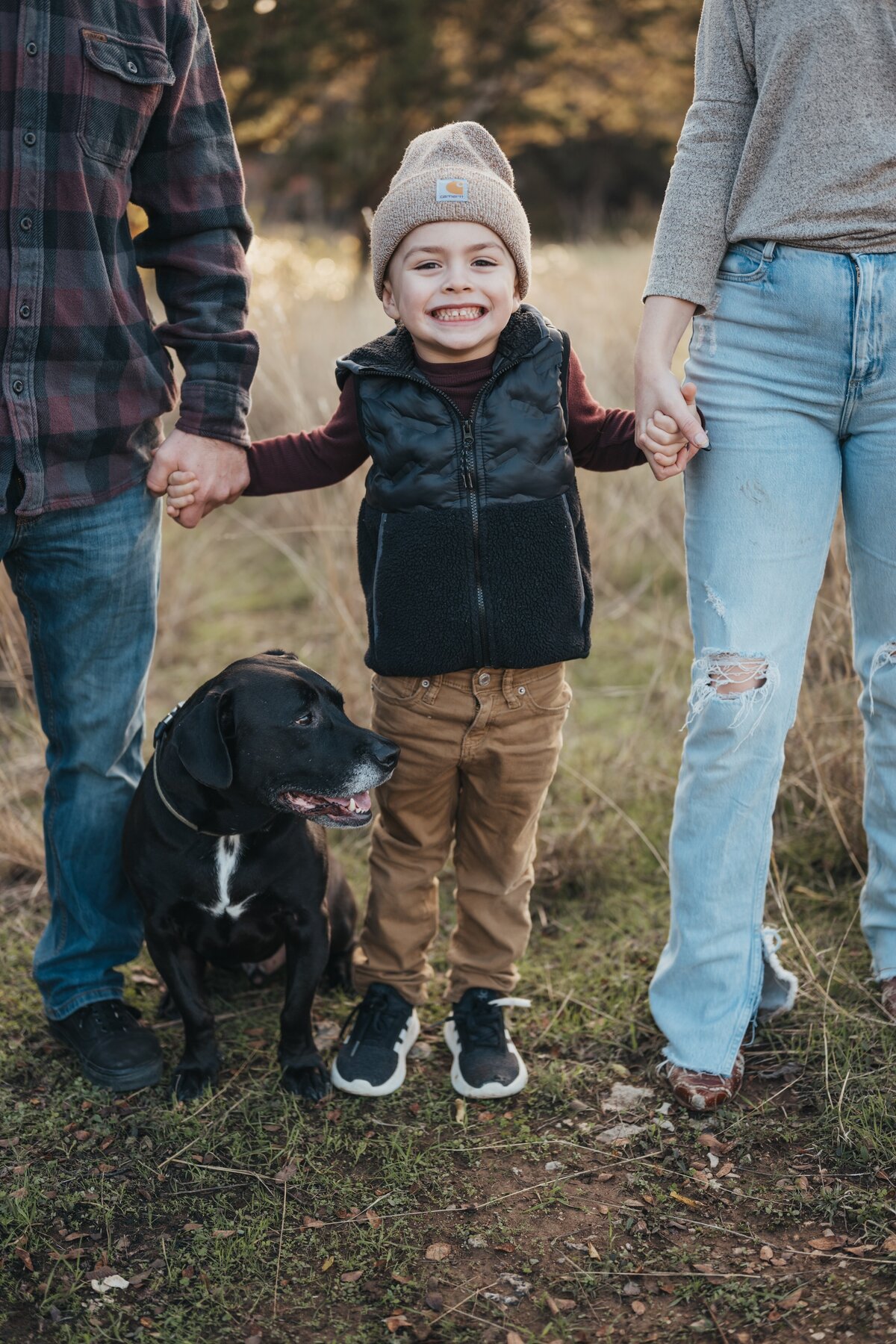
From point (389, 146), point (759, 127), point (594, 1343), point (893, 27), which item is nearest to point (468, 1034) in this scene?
point (594, 1343)

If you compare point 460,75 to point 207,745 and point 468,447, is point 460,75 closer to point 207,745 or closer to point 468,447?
point 468,447

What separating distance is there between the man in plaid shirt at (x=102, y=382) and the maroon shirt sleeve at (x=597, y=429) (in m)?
0.73

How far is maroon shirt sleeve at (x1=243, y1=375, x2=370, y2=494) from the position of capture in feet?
8.59

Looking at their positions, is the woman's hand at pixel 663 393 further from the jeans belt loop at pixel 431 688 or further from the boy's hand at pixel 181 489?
the boy's hand at pixel 181 489

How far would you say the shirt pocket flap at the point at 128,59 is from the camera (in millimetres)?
2273

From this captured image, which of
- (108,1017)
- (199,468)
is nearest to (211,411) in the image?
(199,468)

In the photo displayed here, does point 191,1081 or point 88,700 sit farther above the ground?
point 88,700

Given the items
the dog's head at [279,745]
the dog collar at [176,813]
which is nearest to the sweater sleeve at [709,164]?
the dog's head at [279,745]

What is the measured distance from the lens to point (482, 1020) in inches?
110

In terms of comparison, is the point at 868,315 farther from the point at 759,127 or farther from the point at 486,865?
the point at 486,865

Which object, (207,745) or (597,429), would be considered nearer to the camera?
(207,745)

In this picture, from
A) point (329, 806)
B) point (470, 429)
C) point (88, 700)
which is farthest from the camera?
point (88, 700)

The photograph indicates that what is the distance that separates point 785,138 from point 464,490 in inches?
34.4

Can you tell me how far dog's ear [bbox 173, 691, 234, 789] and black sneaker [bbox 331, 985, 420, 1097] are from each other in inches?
29.3
